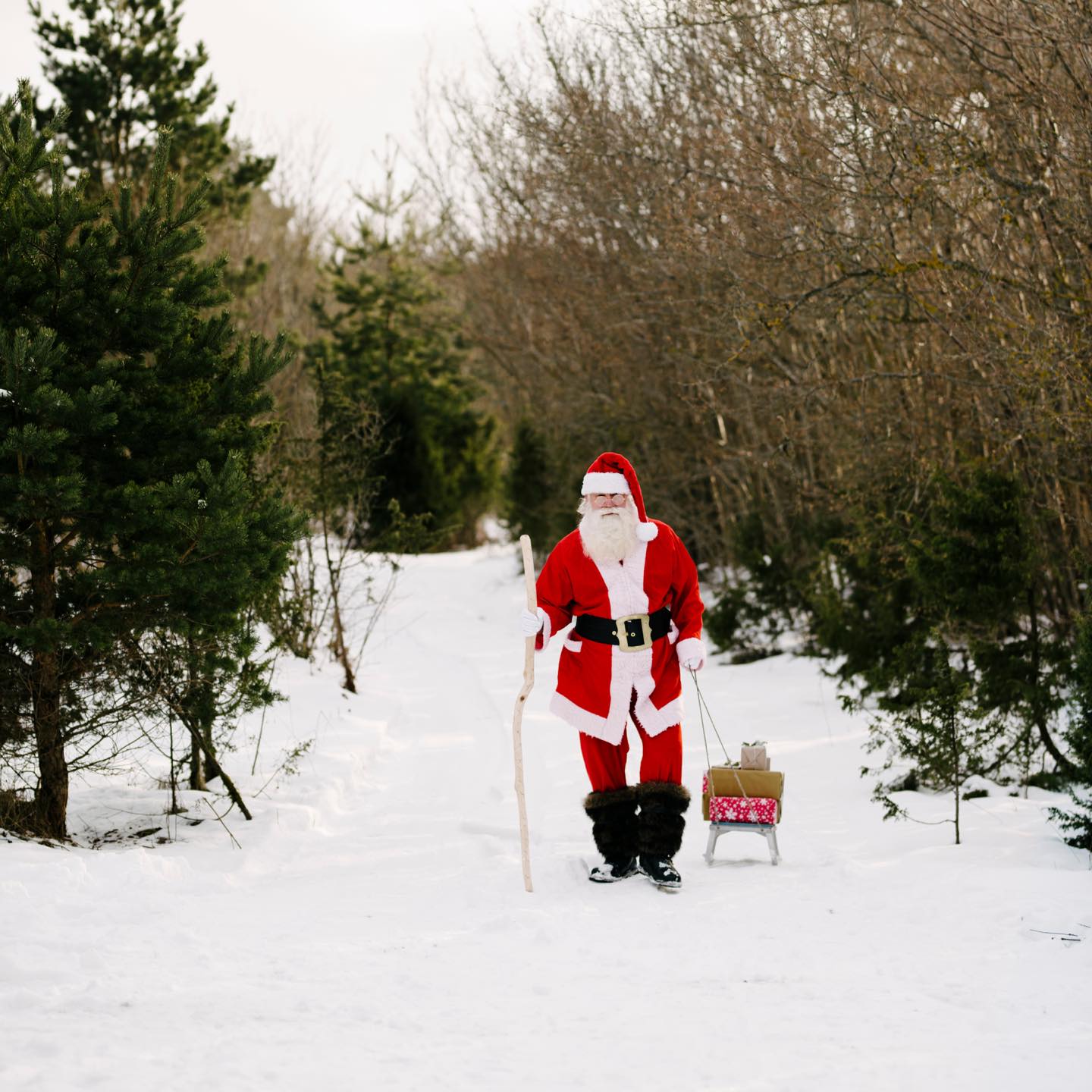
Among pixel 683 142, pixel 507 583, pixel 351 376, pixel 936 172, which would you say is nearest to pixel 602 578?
pixel 936 172

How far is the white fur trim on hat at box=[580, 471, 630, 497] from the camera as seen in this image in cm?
586

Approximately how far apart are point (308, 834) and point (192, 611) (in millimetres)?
1537

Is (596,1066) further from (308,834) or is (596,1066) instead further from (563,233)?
(563,233)

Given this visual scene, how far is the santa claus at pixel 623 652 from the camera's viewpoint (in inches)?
225

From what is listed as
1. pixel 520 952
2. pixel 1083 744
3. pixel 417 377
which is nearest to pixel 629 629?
pixel 520 952

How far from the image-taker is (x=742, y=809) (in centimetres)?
579

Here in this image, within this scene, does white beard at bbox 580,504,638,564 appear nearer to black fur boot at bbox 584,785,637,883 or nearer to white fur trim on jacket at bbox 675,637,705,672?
white fur trim on jacket at bbox 675,637,705,672

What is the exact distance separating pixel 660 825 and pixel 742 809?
45 centimetres

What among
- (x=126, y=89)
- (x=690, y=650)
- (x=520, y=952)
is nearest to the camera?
(x=520, y=952)

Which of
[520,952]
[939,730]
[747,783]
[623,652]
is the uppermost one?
[623,652]

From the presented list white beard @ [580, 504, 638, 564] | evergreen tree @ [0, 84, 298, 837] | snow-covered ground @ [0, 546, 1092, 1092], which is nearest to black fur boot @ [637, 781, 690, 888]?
snow-covered ground @ [0, 546, 1092, 1092]

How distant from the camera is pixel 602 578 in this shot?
A: 5.90 m

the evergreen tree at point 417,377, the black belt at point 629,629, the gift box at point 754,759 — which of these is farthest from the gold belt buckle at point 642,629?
the evergreen tree at point 417,377

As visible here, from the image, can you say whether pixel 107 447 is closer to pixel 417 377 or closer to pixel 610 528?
pixel 610 528
